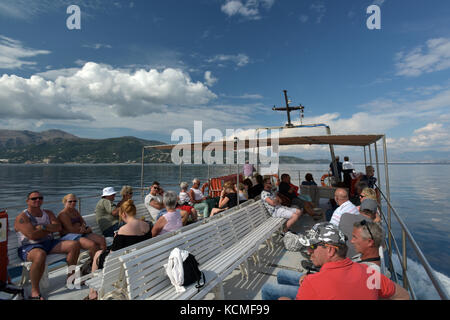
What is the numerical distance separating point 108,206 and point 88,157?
555 feet

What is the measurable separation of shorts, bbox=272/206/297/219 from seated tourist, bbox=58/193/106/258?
3153 millimetres

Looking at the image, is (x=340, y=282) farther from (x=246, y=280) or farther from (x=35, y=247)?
(x=35, y=247)

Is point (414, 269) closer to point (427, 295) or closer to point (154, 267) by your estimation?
point (427, 295)

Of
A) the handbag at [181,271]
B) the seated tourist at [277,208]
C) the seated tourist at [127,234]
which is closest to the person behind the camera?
the handbag at [181,271]

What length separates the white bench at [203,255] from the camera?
194 cm

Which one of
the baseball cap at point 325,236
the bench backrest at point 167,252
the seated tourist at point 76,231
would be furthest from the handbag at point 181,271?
the seated tourist at point 76,231

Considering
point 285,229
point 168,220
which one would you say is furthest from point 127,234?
point 285,229

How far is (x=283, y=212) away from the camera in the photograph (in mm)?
4789

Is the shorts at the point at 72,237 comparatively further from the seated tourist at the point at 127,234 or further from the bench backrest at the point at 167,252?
the bench backrest at the point at 167,252

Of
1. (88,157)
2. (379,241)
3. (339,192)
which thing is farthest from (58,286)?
(88,157)

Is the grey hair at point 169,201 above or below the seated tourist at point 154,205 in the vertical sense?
above


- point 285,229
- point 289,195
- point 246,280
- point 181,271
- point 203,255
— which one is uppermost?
point 289,195

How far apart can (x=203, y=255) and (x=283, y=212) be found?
2.49 metres
